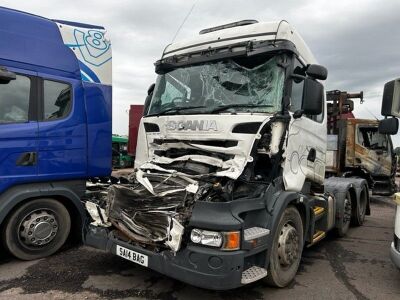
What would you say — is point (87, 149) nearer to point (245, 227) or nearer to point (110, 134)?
point (110, 134)

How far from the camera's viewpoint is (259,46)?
454cm

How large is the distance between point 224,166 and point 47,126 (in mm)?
2567

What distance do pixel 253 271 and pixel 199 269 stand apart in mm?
574

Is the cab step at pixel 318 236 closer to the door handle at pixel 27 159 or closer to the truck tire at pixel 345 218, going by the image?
the truck tire at pixel 345 218

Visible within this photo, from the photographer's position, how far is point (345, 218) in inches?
282

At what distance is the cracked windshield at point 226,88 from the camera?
4402mm

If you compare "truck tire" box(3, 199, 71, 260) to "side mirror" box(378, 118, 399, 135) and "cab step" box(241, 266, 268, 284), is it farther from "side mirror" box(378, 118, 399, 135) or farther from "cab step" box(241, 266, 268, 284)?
"side mirror" box(378, 118, 399, 135)

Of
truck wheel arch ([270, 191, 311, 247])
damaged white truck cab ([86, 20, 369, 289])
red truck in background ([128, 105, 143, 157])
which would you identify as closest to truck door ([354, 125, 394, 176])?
red truck in background ([128, 105, 143, 157])

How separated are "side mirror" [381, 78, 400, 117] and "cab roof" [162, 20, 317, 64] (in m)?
1.05

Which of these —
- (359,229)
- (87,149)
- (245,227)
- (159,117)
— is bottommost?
(359,229)

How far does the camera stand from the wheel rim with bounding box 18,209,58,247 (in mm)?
5047

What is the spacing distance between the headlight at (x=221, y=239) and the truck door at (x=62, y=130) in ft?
8.79

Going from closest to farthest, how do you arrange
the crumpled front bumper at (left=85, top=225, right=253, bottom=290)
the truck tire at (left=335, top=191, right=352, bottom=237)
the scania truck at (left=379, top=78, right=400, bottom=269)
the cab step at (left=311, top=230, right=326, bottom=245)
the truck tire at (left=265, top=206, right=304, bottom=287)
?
the crumpled front bumper at (left=85, top=225, right=253, bottom=290) < the truck tire at (left=265, top=206, right=304, bottom=287) < the scania truck at (left=379, top=78, right=400, bottom=269) < the cab step at (left=311, top=230, right=326, bottom=245) < the truck tire at (left=335, top=191, right=352, bottom=237)

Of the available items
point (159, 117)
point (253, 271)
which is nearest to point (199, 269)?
point (253, 271)
